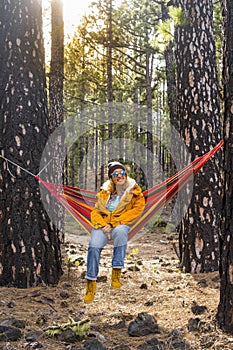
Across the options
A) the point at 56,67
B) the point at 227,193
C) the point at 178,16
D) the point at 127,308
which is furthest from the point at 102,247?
the point at 56,67

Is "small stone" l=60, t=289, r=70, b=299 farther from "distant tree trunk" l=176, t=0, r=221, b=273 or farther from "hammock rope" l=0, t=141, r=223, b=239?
"distant tree trunk" l=176, t=0, r=221, b=273

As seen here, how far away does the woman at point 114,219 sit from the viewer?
267cm

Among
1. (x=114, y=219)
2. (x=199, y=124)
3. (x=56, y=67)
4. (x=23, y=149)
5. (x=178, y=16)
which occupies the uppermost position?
(x=56, y=67)

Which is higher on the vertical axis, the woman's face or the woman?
the woman's face

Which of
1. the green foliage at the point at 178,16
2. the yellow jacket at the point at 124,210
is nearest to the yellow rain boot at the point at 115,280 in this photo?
the yellow jacket at the point at 124,210

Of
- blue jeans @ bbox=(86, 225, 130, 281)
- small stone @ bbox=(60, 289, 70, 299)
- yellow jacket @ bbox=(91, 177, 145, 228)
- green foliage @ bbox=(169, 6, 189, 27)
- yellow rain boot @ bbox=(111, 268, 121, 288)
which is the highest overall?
green foliage @ bbox=(169, 6, 189, 27)

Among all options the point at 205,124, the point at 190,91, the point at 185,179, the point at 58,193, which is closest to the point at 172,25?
the point at 190,91

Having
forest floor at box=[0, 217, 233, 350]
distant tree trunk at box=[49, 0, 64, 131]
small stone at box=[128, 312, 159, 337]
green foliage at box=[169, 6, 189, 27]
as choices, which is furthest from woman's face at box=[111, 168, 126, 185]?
distant tree trunk at box=[49, 0, 64, 131]

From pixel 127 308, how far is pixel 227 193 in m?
1.07

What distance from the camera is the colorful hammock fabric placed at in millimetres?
3049

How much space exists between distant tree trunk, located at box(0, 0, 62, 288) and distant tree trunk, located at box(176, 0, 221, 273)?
1169 mm

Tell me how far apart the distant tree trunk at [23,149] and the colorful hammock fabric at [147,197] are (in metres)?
0.20

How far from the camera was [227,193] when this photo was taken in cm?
220

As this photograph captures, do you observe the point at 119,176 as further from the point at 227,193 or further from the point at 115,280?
the point at 227,193
